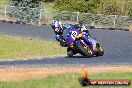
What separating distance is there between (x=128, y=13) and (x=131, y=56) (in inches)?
659

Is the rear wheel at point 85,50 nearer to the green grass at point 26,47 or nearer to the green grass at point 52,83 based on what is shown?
the green grass at point 26,47

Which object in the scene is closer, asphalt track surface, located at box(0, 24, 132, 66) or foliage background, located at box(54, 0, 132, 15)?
asphalt track surface, located at box(0, 24, 132, 66)

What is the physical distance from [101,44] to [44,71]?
11616mm

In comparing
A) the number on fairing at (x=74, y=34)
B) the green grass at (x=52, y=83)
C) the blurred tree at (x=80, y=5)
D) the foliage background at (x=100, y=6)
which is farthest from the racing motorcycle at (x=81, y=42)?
the blurred tree at (x=80, y=5)

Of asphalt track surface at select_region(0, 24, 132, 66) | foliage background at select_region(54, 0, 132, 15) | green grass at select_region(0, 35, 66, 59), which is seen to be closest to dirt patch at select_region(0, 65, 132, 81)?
asphalt track surface at select_region(0, 24, 132, 66)

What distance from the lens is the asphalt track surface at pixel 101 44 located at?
21.7 metres

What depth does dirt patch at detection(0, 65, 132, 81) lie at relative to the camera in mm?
16953

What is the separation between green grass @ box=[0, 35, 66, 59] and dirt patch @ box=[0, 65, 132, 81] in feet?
18.0

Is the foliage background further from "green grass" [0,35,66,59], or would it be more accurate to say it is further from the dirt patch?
the dirt patch

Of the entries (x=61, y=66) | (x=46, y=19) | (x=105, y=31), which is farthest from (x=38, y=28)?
(x=61, y=66)

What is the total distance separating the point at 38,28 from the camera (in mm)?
37219

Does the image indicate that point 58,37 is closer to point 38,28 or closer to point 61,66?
point 61,66

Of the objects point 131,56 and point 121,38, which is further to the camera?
point 121,38

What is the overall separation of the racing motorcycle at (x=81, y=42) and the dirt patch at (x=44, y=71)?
314cm
